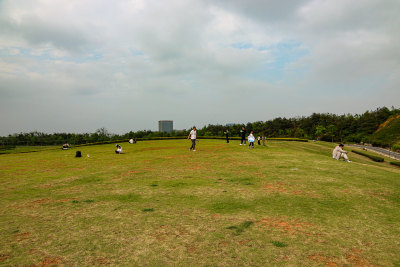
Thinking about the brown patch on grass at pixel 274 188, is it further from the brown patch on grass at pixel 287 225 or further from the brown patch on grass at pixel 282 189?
the brown patch on grass at pixel 287 225

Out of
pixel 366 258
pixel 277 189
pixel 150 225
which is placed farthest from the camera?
pixel 277 189

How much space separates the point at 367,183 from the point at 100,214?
967 centimetres

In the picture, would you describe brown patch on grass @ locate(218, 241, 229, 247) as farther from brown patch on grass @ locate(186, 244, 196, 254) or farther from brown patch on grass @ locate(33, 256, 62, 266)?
brown patch on grass @ locate(33, 256, 62, 266)

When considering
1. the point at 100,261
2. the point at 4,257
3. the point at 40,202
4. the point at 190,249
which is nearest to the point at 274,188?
the point at 190,249

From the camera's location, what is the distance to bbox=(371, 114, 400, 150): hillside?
68.8 metres

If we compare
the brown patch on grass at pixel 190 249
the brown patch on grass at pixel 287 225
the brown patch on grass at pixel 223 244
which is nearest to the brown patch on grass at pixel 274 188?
the brown patch on grass at pixel 287 225

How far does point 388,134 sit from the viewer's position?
247ft

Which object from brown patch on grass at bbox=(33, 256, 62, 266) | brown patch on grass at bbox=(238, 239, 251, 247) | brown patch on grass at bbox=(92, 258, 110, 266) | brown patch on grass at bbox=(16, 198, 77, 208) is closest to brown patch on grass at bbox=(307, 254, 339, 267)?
brown patch on grass at bbox=(238, 239, 251, 247)

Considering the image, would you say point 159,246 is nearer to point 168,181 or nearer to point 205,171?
point 168,181

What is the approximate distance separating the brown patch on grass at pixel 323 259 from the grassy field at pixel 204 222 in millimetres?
17

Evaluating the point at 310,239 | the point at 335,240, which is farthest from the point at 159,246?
the point at 335,240

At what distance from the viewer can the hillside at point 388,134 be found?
68812 mm

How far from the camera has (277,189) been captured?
8.14 m

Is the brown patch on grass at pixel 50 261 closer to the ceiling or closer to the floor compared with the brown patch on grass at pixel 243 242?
closer to the ceiling
